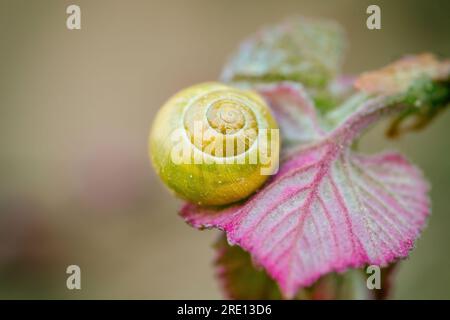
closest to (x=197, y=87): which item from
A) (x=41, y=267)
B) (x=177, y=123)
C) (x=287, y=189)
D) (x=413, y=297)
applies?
(x=177, y=123)

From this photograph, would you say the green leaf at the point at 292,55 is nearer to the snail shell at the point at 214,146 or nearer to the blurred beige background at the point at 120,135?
the snail shell at the point at 214,146

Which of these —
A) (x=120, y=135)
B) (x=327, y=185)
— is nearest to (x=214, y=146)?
(x=327, y=185)

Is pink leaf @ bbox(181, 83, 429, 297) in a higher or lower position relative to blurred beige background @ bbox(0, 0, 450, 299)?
lower

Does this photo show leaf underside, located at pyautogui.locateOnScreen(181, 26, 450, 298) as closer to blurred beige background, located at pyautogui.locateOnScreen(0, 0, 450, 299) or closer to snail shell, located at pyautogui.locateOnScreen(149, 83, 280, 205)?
snail shell, located at pyautogui.locateOnScreen(149, 83, 280, 205)

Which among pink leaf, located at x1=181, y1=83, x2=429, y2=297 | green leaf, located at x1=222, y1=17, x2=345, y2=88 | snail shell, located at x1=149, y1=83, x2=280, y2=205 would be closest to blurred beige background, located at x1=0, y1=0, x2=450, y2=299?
green leaf, located at x1=222, y1=17, x2=345, y2=88

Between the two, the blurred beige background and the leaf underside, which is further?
the blurred beige background

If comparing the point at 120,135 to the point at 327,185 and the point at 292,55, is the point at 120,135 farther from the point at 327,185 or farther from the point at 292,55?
the point at 327,185

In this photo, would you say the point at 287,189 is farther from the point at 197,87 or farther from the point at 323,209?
the point at 197,87
